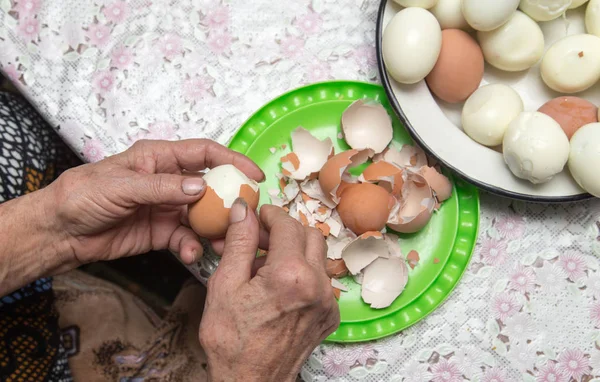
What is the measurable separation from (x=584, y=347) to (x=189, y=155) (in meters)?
0.71

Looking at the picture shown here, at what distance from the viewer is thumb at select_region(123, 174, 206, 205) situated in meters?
0.71

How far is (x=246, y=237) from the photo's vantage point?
661 mm

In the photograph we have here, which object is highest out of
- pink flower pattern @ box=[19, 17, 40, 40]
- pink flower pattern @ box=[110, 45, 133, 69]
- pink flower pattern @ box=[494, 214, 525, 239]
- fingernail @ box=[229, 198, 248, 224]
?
pink flower pattern @ box=[19, 17, 40, 40]

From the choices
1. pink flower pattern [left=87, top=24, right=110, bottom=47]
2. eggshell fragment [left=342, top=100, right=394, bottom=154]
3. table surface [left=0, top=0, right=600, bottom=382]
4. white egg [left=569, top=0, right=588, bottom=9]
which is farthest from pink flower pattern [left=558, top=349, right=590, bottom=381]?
pink flower pattern [left=87, top=24, right=110, bottom=47]

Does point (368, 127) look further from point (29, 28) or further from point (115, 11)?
Answer: point (29, 28)

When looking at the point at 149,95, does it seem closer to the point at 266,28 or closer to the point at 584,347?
the point at 266,28

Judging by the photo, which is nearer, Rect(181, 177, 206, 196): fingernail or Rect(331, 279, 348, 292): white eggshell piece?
Rect(181, 177, 206, 196): fingernail

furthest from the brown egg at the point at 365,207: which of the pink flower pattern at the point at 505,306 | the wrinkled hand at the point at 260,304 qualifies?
the pink flower pattern at the point at 505,306

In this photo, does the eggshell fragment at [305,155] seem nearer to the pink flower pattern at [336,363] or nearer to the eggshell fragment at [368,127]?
the eggshell fragment at [368,127]

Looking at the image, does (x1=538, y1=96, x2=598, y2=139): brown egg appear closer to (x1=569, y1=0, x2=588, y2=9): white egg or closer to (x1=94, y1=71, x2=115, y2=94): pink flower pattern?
(x1=569, y1=0, x2=588, y2=9): white egg

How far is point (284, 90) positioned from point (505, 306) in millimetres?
519

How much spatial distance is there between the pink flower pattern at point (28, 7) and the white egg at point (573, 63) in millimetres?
858

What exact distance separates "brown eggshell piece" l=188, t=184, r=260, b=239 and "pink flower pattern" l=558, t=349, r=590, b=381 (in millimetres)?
557

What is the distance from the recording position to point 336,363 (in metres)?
0.81
